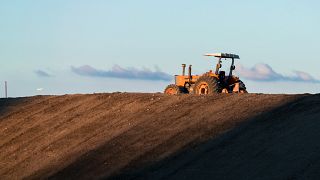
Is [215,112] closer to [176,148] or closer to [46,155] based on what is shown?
[176,148]

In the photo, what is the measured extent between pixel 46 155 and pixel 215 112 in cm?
618

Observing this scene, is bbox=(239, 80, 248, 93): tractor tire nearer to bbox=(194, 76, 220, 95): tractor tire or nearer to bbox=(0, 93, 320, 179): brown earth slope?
bbox=(194, 76, 220, 95): tractor tire

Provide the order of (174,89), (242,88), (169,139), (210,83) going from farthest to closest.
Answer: (174,89)
(242,88)
(210,83)
(169,139)

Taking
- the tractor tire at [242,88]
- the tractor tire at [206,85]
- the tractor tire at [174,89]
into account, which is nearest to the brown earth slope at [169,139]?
the tractor tire at [206,85]

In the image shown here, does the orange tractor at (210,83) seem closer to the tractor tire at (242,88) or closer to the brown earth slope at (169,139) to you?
the tractor tire at (242,88)

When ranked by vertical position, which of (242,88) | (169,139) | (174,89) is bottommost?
(169,139)

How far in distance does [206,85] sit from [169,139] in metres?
10.5

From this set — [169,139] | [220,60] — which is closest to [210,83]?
[220,60]

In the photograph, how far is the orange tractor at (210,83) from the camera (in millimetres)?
34625

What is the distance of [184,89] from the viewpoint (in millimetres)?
37594

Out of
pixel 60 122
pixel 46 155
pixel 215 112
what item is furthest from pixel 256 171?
pixel 60 122

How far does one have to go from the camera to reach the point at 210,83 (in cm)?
3447

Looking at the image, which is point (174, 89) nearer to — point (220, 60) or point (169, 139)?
point (220, 60)

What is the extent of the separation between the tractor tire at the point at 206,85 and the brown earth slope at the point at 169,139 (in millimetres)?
2995
